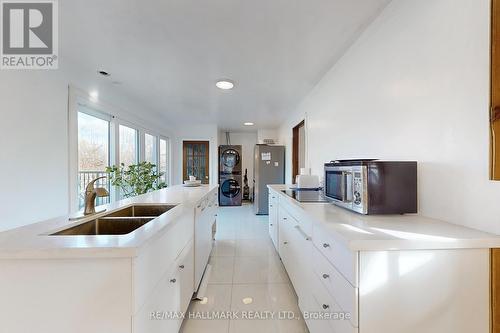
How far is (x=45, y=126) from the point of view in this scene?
2.36 m

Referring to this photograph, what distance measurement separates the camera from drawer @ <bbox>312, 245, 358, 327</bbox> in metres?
0.94

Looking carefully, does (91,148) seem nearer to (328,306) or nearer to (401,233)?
(328,306)

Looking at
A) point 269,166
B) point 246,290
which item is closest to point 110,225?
point 246,290

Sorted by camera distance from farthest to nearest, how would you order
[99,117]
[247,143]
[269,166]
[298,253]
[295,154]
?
[247,143], [269,166], [295,154], [99,117], [298,253]

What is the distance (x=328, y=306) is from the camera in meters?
1.19

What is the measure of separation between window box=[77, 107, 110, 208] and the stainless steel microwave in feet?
10.6

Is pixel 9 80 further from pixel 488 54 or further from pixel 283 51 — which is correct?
pixel 488 54

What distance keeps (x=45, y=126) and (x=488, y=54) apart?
133 inches

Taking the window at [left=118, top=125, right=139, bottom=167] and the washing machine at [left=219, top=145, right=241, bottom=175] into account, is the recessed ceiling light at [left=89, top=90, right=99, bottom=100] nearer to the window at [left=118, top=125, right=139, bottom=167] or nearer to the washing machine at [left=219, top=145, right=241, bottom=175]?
the window at [left=118, top=125, right=139, bottom=167]

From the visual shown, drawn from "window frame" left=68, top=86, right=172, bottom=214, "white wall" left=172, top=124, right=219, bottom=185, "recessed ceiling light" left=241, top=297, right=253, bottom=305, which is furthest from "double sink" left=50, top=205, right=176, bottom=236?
"white wall" left=172, top=124, right=219, bottom=185

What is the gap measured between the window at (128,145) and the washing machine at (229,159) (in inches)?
100

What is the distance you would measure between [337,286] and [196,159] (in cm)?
588

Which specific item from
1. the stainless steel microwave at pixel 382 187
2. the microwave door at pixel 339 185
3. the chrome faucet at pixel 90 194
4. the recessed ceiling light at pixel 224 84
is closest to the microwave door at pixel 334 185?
the microwave door at pixel 339 185

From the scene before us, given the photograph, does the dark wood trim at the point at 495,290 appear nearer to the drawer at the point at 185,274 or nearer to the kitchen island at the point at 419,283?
the kitchen island at the point at 419,283
